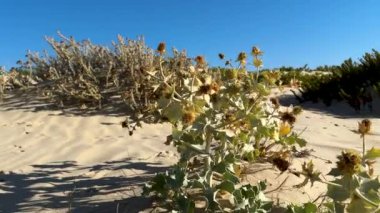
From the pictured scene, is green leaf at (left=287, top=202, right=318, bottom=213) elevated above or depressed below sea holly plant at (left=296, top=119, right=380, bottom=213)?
below

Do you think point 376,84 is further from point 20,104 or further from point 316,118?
point 20,104

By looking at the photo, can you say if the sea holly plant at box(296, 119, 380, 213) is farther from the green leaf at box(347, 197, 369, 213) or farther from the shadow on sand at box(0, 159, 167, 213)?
the shadow on sand at box(0, 159, 167, 213)

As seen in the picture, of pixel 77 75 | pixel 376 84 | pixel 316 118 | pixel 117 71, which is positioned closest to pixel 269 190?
pixel 316 118

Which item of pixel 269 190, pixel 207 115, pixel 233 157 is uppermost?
pixel 207 115

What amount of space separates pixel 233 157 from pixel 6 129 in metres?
4.55

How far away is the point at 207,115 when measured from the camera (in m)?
2.91

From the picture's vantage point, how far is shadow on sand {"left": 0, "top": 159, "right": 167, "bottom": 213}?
3189 millimetres

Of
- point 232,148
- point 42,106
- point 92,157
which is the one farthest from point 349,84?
point 232,148

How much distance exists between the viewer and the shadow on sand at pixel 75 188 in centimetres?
319

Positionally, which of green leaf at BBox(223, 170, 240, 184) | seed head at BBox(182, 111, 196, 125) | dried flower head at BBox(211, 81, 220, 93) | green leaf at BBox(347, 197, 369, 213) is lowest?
green leaf at BBox(347, 197, 369, 213)

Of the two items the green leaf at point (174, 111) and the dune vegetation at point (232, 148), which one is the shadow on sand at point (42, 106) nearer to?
the dune vegetation at point (232, 148)

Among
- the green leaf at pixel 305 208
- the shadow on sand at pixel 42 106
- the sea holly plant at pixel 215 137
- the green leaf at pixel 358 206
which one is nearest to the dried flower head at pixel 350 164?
the green leaf at pixel 358 206

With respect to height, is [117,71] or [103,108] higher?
[117,71]

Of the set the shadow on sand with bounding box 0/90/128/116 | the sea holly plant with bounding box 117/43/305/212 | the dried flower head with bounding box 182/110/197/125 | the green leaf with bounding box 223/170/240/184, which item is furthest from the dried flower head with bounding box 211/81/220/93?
the shadow on sand with bounding box 0/90/128/116
